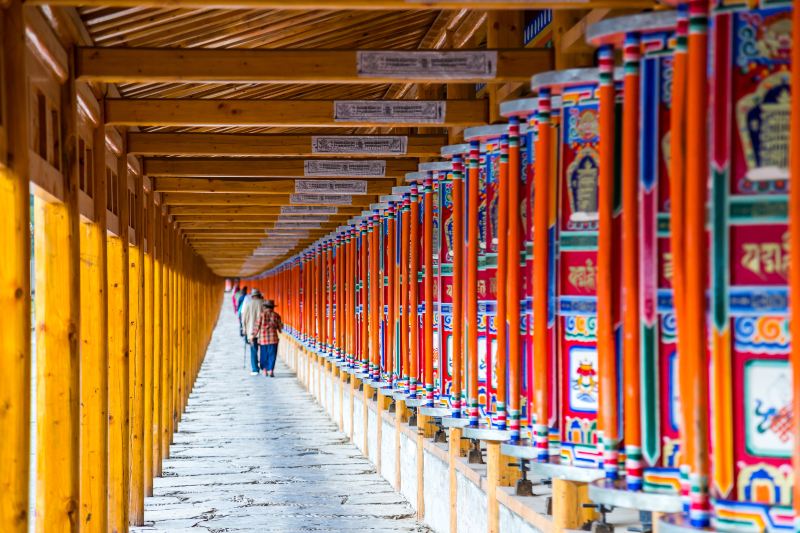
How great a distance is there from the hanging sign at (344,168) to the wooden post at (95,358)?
2607mm

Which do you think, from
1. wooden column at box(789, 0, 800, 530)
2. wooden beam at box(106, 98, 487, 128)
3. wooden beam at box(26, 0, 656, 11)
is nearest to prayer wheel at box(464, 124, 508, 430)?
wooden beam at box(106, 98, 487, 128)

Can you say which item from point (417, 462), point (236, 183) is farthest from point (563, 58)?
point (236, 183)

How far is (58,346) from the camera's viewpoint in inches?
227

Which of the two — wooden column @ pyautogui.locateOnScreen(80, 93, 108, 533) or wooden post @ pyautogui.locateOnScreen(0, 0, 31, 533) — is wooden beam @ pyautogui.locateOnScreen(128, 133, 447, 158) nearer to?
wooden column @ pyautogui.locateOnScreen(80, 93, 108, 533)

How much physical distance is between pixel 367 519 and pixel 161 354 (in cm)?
341

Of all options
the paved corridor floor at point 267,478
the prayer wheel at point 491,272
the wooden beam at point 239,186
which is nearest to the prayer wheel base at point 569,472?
the prayer wheel at point 491,272

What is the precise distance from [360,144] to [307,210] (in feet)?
19.3

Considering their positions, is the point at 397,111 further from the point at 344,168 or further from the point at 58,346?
the point at 344,168

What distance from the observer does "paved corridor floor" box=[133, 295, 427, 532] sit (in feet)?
30.6

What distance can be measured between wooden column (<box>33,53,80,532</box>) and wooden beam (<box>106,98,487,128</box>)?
1.28m

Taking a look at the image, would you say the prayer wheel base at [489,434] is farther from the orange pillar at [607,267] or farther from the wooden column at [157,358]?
the wooden column at [157,358]

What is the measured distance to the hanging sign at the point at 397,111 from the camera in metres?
6.66

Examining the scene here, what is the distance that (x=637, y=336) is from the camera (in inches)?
154

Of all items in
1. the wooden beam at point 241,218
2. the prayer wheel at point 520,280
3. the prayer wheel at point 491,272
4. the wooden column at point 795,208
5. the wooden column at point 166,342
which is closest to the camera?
the wooden column at point 795,208
